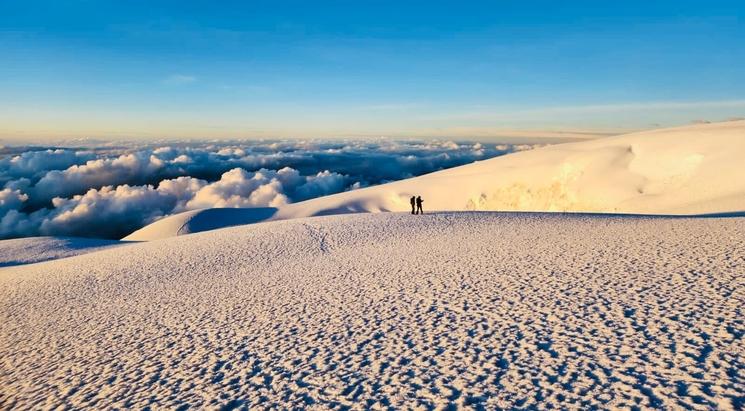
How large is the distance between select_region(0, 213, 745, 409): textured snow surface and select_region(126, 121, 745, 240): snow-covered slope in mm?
17822

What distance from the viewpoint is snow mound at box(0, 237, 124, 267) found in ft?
108

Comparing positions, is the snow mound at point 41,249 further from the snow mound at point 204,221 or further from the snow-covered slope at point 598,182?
the snow-covered slope at point 598,182

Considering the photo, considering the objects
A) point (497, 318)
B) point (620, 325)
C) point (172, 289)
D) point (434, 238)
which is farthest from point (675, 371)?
point (172, 289)

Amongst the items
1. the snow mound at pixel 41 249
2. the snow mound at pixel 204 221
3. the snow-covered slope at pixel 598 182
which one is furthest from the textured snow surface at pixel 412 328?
the snow mound at pixel 204 221

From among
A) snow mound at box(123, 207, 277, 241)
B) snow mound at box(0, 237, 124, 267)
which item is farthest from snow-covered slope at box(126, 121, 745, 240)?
snow mound at box(0, 237, 124, 267)

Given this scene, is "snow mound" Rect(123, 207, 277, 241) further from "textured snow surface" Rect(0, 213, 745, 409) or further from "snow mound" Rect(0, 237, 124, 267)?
"textured snow surface" Rect(0, 213, 745, 409)

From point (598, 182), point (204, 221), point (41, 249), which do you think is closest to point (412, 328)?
point (598, 182)

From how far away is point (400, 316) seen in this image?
10.1m

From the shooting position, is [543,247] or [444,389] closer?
[444,389]

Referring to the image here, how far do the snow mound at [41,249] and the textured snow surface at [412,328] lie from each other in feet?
59.2

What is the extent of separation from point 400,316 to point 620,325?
4810 mm

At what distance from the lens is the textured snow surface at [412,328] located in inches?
261

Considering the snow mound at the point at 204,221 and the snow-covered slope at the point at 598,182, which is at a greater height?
the snow-covered slope at the point at 598,182

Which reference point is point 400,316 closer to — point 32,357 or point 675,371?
point 675,371
